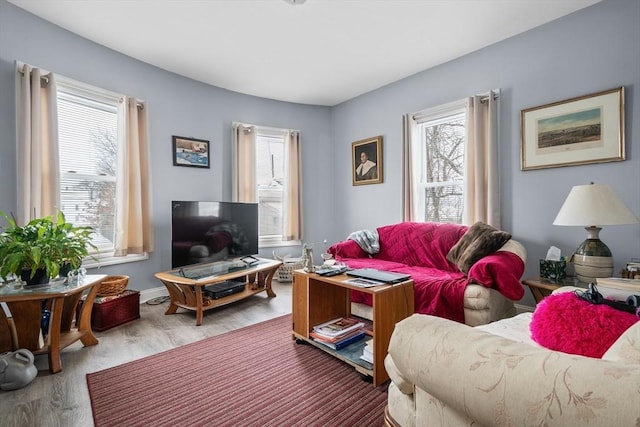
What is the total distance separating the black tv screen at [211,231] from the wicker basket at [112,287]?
439 mm

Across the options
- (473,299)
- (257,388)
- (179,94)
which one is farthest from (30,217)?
(473,299)

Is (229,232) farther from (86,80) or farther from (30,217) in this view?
(86,80)

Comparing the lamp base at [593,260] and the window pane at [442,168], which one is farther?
the window pane at [442,168]

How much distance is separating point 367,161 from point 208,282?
2632 mm

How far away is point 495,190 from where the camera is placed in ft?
9.97

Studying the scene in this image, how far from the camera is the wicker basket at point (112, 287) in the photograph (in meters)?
2.75

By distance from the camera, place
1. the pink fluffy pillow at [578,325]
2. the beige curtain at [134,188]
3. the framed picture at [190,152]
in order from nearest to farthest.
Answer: the pink fluffy pillow at [578,325], the beige curtain at [134,188], the framed picture at [190,152]

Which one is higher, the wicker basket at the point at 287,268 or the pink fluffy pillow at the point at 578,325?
the pink fluffy pillow at the point at 578,325

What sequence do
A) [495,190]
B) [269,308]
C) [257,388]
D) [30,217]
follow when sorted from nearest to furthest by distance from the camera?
[257,388], [30,217], [495,190], [269,308]

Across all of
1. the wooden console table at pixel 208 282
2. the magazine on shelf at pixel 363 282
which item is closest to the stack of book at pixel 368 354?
the magazine on shelf at pixel 363 282

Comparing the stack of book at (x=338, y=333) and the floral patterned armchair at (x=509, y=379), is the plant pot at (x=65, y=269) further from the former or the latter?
the floral patterned armchair at (x=509, y=379)

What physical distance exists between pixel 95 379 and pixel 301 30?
10.1 ft

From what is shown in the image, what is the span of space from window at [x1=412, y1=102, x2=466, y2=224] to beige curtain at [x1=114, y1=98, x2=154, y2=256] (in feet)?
10.1

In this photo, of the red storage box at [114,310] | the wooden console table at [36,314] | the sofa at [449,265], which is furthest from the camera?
the red storage box at [114,310]
